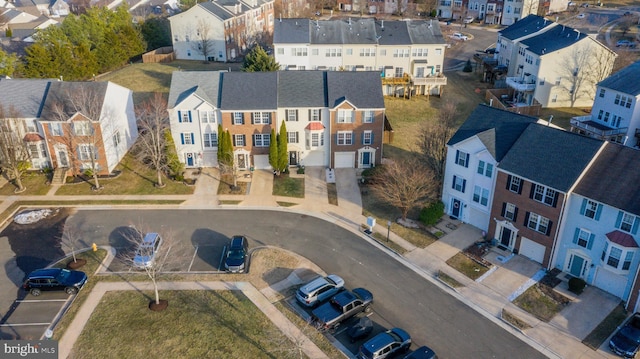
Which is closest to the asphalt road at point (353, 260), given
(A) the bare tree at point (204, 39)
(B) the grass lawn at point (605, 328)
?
(B) the grass lawn at point (605, 328)

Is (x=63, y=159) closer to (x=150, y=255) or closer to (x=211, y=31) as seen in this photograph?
(x=150, y=255)

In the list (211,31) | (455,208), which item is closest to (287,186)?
(455,208)

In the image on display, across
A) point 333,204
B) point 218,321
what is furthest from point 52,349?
point 333,204

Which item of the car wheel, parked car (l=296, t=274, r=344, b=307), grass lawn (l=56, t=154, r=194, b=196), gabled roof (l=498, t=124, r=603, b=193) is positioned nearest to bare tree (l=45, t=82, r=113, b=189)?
grass lawn (l=56, t=154, r=194, b=196)

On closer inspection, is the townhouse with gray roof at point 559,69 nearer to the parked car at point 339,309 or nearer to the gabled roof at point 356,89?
the gabled roof at point 356,89

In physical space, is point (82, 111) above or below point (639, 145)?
above

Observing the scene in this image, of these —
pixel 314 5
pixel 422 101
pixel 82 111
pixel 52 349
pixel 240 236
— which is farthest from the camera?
pixel 314 5

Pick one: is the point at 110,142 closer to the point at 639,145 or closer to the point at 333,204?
the point at 333,204
